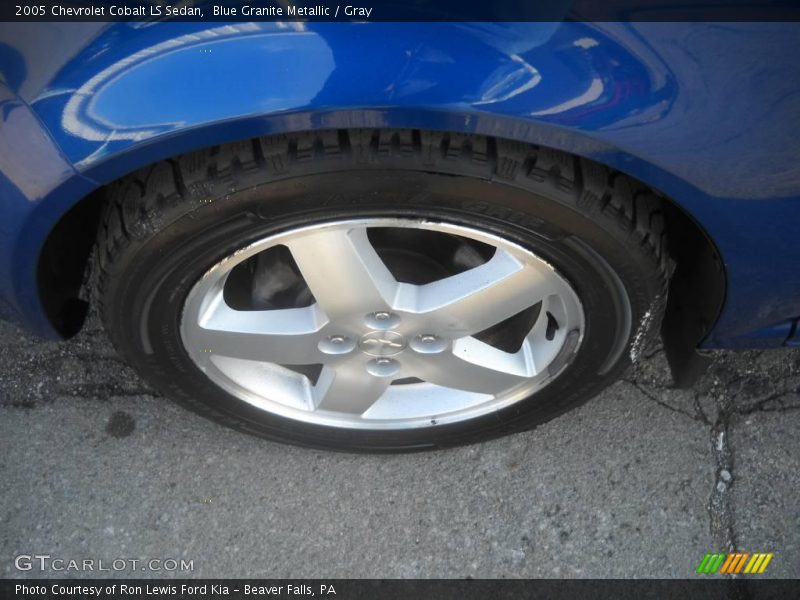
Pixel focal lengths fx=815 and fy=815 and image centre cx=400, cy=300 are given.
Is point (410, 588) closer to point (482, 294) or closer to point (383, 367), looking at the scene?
point (383, 367)

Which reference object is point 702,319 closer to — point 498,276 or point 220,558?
point 498,276

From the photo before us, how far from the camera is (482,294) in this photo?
5.53 ft

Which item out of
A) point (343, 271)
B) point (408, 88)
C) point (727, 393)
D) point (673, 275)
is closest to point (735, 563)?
point (727, 393)

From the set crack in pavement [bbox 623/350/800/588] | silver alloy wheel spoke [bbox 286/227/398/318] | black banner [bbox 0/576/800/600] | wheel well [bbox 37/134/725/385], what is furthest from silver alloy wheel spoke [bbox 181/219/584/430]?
crack in pavement [bbox 623/350/800/588]

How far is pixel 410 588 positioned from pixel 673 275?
3.16 feet

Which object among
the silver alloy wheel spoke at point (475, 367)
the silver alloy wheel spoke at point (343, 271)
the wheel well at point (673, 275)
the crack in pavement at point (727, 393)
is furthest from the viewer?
the crack in pavement at point (727, 393)

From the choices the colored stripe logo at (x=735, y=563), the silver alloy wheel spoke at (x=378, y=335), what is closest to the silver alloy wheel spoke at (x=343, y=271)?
the silver alloy wheel spoke at (x=378, y=335)

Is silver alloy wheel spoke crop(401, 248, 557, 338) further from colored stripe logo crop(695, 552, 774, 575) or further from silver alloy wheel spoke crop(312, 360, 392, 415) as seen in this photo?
colored stripe logo crop(695, 552, 774, 575)

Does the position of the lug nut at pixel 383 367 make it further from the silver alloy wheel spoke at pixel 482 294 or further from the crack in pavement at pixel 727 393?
the crack in pavement at pixel 727 393

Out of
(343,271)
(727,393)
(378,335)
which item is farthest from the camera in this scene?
(727,393)

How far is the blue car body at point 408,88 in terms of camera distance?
125cm

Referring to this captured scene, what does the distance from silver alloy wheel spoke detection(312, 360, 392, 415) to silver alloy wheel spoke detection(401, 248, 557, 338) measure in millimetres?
233
